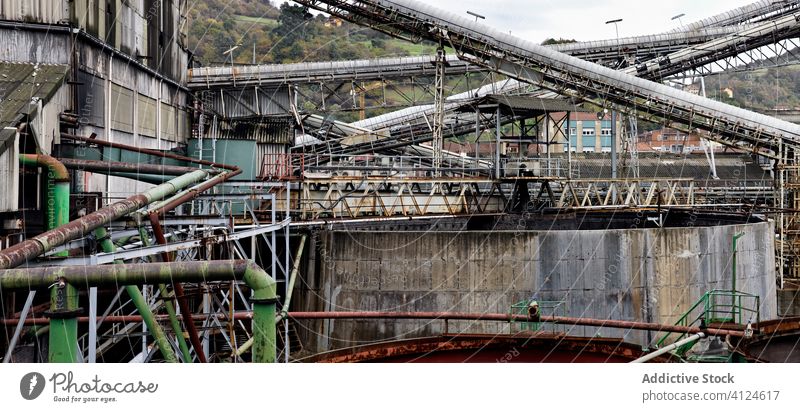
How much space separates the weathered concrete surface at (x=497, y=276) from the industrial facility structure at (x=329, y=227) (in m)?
0.04

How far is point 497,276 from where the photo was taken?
18.3 meters

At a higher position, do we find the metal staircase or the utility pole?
the utility pole

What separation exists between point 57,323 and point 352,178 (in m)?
12.8

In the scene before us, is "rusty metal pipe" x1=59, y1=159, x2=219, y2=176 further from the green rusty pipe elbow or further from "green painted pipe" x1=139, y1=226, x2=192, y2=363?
the green rusty pipe elbow

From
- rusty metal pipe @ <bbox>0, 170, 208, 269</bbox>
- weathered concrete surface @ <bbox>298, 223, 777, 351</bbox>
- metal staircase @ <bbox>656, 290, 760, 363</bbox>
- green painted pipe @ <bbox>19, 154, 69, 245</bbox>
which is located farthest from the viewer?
weathered concrete surface @ <bbox>298, 223, 777, 351</bbox>

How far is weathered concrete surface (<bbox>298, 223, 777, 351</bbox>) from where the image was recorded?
1808 cm

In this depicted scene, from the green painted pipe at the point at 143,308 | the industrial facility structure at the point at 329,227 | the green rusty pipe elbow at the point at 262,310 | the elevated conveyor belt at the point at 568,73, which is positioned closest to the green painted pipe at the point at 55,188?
the industrial facility structure at the point at 329,227

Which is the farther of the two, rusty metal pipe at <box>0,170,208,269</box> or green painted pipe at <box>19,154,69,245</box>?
green painted pipe at <box>19,154,69,245</box>

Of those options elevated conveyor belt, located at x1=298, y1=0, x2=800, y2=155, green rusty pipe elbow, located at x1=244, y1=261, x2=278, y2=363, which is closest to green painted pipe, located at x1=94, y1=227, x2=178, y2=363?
green rusty pipe elbow, located at x1=244, y1=261, x2=278, y2=363

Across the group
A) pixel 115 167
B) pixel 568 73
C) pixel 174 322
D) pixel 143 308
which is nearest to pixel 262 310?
pixel 143 308

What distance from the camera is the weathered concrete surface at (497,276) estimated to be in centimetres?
1808

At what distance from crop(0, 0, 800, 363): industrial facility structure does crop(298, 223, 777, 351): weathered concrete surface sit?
1.7 inches

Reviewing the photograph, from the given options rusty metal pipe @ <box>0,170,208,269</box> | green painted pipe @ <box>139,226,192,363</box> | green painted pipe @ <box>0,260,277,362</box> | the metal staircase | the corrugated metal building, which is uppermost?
the corrugated metal building

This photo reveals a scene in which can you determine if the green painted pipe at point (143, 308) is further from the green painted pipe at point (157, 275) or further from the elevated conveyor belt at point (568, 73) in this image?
the elevated conveyor belt at point (568, 73)
